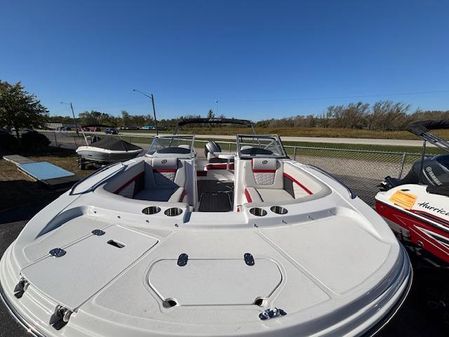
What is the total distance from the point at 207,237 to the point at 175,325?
0.68 meters

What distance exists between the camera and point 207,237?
5.31 ft

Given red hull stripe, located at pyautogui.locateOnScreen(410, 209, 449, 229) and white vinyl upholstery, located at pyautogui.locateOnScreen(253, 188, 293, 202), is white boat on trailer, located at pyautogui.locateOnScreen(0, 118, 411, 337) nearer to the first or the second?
red hull stripe, located at pyautogui.locateOnScreen(410, 209, 449, 229)

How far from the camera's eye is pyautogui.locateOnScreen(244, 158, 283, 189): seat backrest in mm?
3896

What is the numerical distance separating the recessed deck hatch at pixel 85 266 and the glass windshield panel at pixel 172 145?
2.78m

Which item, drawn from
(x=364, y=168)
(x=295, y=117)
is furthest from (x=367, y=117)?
(x=364, y=168)

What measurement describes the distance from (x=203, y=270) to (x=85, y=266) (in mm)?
664

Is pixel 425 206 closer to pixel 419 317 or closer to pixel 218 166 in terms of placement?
pixel 419 317

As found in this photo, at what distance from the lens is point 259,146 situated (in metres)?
4.61

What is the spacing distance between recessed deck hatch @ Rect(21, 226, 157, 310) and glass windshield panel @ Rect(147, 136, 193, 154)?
278 centimetres

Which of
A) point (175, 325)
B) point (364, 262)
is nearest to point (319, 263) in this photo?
point (364, 262)

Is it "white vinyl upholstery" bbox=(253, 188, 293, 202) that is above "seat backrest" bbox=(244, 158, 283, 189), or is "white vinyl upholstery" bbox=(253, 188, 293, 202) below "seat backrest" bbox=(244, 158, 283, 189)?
below

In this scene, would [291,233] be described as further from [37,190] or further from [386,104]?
[386,104]

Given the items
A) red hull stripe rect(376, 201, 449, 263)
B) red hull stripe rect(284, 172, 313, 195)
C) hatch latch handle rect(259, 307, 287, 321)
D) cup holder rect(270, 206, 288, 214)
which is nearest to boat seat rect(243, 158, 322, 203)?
red hull stripe rect(284, 172, 313, 195)

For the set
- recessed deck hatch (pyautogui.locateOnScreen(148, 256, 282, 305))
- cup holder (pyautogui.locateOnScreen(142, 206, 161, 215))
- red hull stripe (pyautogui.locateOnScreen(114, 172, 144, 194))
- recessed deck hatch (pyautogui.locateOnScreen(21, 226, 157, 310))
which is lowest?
red hull stripe (pyautogui.locateOnScreen(114, 172, 144, 194))
